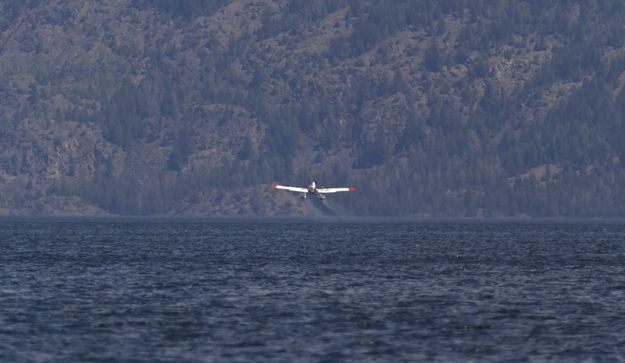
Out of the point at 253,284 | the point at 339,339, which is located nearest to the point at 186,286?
the point at 253,284

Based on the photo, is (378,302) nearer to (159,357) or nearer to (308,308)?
(308,308)

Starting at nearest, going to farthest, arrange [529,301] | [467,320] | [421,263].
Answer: [467,320]
[529,301]
[421,263]

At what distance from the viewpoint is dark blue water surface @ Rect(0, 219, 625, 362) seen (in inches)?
3248

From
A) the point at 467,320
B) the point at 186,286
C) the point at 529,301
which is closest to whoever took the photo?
the point at 467,320

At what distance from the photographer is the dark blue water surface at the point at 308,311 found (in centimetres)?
8250

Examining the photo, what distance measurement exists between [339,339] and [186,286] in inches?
1529

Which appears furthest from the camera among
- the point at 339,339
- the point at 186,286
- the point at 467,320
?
the point at 186,286

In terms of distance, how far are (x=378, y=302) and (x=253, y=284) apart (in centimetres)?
1903

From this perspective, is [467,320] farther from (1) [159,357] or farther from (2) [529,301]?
(1) [159,357]

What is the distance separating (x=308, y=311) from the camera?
102 m

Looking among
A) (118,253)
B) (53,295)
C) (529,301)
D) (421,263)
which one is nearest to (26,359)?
(53,295)

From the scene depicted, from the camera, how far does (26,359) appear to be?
79.2 meters

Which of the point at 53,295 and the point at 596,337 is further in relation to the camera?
the point at 53,295

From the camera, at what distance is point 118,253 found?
614 feet
